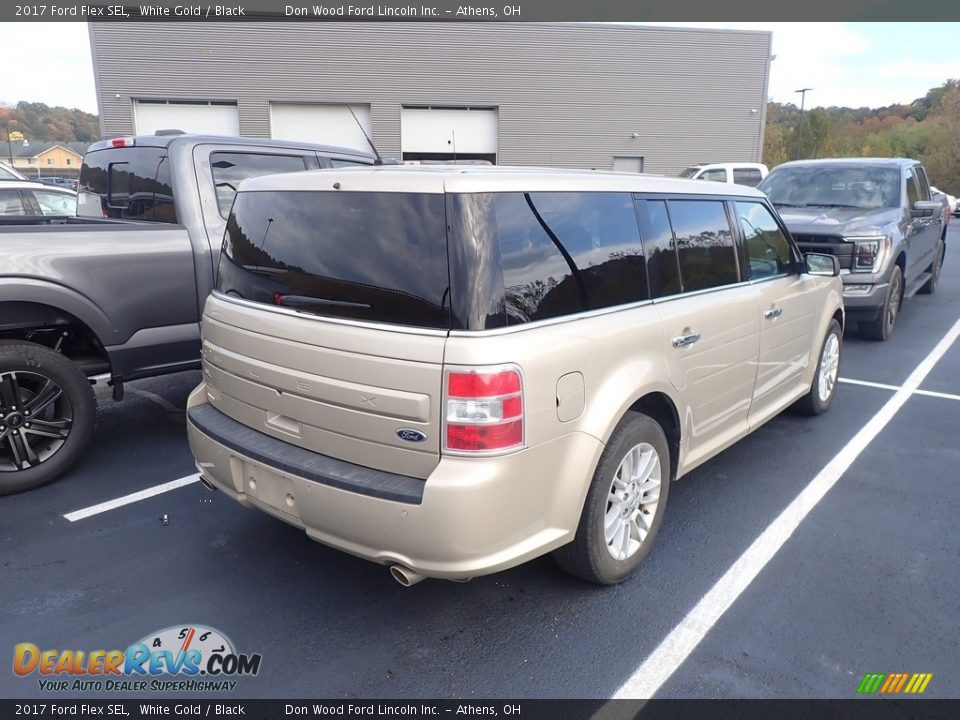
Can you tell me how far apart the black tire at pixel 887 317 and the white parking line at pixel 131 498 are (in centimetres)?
748

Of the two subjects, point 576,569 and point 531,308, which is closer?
point 531,308

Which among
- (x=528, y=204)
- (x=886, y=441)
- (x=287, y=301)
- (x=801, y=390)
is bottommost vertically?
(x=886, y=441)

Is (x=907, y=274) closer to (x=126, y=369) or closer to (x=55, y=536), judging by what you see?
(x=126, y=369)

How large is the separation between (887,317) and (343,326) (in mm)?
7649

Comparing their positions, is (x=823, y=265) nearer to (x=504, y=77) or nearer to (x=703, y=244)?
(x=703, y=244)

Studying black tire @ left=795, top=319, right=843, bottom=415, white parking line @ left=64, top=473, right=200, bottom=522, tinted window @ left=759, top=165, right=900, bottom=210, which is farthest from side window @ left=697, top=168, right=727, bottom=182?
white parking line @ left=64, top=473, right=200, bottom=522

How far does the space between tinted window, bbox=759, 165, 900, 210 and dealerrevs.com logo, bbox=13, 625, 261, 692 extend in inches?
340

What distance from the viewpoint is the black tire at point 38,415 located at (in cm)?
413

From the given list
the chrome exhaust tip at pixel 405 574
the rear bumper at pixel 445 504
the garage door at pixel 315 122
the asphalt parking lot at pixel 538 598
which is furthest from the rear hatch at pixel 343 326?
the garage door at pixel 315 122

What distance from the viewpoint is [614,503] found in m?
3.18

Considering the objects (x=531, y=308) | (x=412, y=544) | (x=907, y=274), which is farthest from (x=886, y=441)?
(x=907, y=274)

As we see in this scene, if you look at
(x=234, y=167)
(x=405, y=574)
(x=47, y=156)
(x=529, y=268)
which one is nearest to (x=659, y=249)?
(x=529, y=268)

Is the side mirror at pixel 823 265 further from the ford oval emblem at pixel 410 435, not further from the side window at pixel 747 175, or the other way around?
the side window at pixel 747 175

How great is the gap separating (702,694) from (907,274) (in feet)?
26.6
